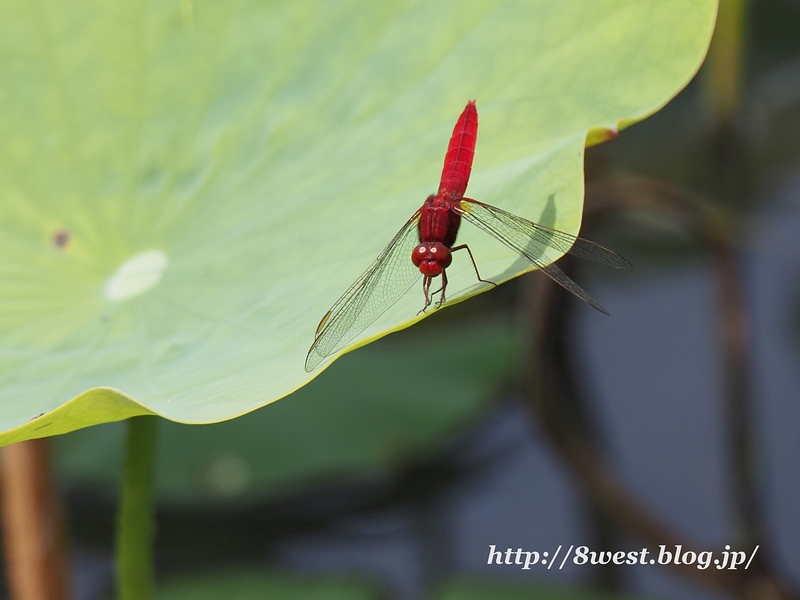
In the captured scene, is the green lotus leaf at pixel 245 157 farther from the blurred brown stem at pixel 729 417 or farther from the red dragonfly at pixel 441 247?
the blurred brown stem at pixel 729 417

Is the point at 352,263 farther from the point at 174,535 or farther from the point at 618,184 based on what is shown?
the point at 174,535

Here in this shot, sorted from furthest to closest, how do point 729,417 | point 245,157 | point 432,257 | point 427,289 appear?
point 729,417, point 245,157, point 432,257, point 427,289

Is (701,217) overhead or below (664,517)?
overhead

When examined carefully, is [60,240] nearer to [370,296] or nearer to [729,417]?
[370,296]

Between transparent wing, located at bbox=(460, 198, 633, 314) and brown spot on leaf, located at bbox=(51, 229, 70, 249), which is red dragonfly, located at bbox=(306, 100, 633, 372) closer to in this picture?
transparent wing, located at bbox=(460, 198, 633, 314)

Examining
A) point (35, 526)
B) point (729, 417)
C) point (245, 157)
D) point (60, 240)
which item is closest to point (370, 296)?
point (245, 157)

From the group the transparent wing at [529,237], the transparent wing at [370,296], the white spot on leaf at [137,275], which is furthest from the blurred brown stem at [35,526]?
the transparent wing at [529,237]

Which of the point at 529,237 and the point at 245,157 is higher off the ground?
the point at 245,157

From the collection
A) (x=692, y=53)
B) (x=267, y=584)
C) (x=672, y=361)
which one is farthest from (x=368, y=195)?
(x=672, y=361)
